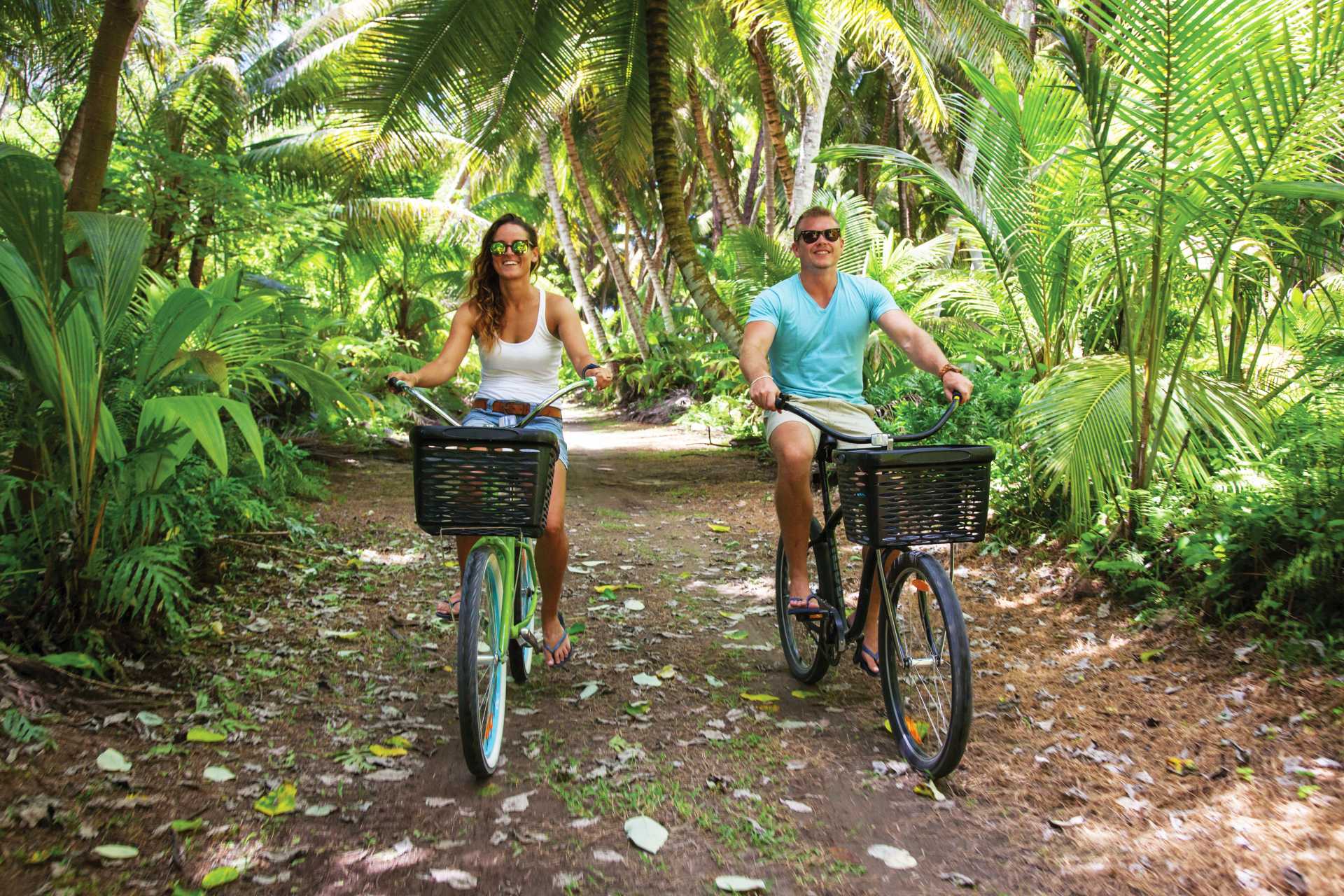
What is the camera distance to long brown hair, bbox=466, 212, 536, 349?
14.5 ft

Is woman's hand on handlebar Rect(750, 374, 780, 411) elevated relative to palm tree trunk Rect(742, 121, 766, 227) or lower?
lower

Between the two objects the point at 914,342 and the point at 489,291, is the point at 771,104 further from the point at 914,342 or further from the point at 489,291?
the point at 914,342

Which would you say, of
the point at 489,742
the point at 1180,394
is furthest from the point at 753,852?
the point at 1180,394

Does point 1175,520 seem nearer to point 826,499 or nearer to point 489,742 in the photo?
point 826,499

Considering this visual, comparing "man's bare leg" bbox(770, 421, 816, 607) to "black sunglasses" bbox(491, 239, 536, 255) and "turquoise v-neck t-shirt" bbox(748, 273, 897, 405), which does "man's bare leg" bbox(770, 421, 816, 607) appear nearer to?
"turquoise v-neck t-shirt" bbox(748, 273, 897, 405)

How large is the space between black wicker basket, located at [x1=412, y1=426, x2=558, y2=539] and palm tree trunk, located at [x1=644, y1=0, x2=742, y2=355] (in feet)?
25.0

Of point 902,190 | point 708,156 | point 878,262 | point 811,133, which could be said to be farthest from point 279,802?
point 902,190

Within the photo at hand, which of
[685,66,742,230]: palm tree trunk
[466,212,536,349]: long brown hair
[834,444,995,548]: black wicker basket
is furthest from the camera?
[685,66,742,230]: palm tree trunk

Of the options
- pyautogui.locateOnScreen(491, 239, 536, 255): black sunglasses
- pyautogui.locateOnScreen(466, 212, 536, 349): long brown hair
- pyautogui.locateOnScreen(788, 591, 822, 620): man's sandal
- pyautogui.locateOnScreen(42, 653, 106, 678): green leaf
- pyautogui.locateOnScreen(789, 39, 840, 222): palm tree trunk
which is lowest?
pyautogui.locateOnScreen(42, 653, 106, 678): green leaf

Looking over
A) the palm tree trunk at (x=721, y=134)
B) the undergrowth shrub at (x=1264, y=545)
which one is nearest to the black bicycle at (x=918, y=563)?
the undergrowth shrub at (x=1264, y=545)

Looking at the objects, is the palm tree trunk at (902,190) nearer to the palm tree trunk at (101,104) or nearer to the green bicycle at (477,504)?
the palm tree trunk at (101,104)

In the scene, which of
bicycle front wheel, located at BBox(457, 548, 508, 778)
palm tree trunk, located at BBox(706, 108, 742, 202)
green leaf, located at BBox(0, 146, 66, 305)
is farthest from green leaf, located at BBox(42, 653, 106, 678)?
palm tree trunk, located at BBox(706, 108, 742, 202)

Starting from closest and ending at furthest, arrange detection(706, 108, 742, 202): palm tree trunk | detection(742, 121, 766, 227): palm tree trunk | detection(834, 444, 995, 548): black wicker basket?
1. detection(834, 444, 995, 548): black wicker basket
2. detection(706, 108, 742, 202): palm tree trunk
3. detection(742, 121, 766, 227): palm tree trunk

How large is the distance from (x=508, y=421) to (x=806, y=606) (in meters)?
1.54
